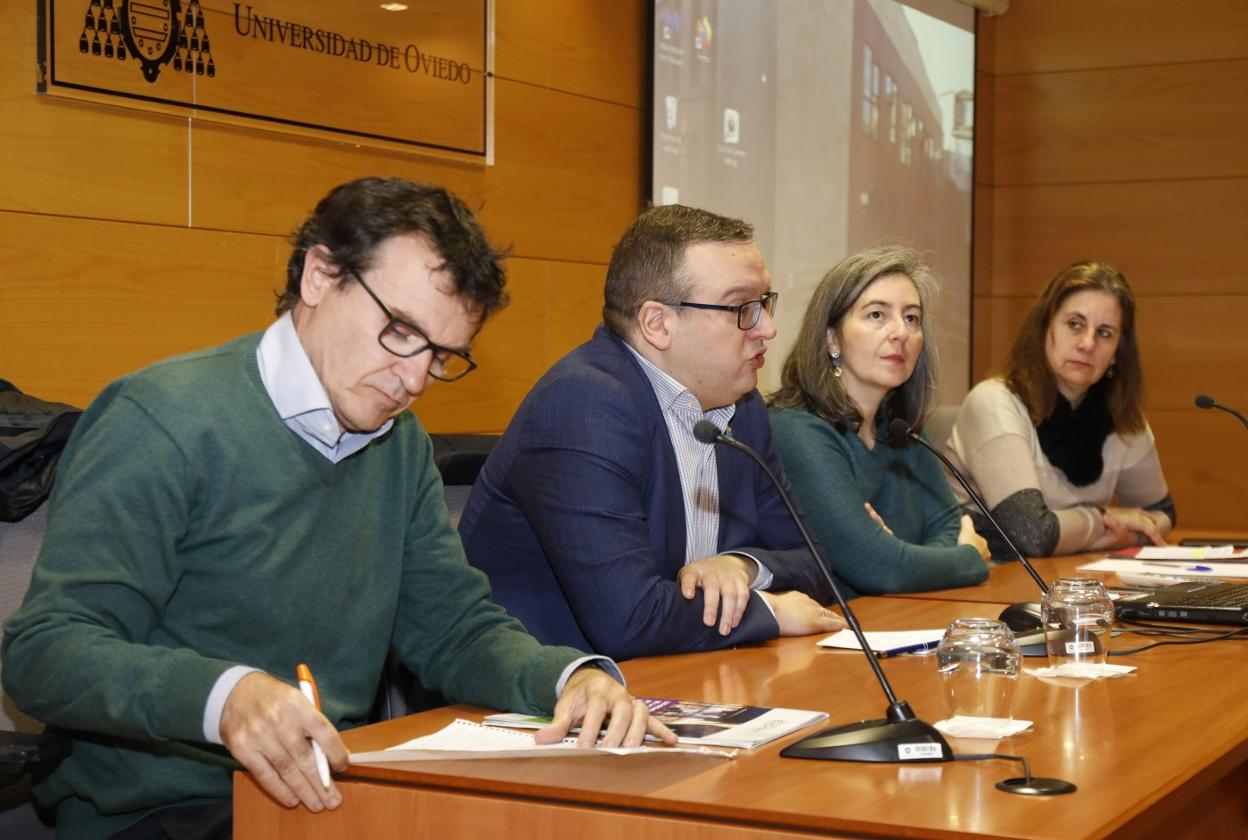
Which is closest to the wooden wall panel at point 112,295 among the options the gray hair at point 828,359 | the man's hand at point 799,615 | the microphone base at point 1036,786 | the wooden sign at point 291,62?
the wooden sign at point 291,62

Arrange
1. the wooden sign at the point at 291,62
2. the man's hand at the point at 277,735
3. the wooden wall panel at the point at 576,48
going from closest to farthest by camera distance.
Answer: the man's hand at the point at 277,735, the wooden sign at the point at 291,62, the wooden wall panel at the point at 576,48

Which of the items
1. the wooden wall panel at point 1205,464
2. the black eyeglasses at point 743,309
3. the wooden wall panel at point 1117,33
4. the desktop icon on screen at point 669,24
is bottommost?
the wooden wall panel at point 1205,464

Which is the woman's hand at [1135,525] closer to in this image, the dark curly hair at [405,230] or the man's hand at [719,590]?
the man's hand at [719,590]

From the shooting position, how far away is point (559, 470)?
228 cm

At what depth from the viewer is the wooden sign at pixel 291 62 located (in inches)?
127

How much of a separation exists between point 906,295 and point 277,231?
1.61 meters

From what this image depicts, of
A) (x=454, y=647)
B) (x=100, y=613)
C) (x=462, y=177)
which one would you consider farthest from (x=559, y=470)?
(x=462, y=177)

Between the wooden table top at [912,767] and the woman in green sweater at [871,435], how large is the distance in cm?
85

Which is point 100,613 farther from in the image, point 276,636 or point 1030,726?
point 1030,726

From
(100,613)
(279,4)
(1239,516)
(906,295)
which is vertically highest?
(279,4)

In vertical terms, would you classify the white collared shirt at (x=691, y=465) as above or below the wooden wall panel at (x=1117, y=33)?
below

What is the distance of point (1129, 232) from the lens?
21.4 ft

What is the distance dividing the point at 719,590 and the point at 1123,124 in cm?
499

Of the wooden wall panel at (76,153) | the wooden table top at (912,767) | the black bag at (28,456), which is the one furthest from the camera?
the wooden wall panel at (76,153)
